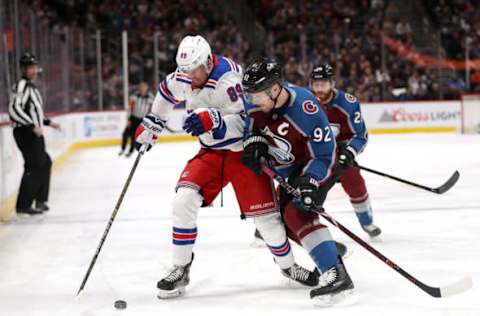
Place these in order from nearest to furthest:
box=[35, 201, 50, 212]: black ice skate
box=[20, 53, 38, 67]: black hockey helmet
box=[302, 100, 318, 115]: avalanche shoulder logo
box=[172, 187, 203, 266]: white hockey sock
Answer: box=[302, 100, 318, 115]: avalanche shoulder logo
box=[172, 187, 203, 266]: white hockey sock
box=[20, 53, 38, 67]: black hockey helmet
box=[35, 201, 50, 212]: black ice skate

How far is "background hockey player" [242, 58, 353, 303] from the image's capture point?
9.47ft

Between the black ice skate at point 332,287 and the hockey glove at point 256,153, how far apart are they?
1.64ft

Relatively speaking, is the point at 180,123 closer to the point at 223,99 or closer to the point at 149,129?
the point at 149,129

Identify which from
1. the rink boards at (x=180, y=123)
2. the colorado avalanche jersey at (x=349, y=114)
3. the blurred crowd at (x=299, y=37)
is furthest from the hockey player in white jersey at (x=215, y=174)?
the blurred crowd at (x=299, y=37)

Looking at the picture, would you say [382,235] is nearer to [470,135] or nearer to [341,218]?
[341,218]

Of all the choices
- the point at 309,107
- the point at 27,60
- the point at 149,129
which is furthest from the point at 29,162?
the point at 309,107

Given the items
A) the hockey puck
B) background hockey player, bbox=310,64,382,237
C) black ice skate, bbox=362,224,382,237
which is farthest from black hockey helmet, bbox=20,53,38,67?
the hockey puck

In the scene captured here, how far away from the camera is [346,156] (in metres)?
3.87

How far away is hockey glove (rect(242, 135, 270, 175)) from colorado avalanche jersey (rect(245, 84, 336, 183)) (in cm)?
5

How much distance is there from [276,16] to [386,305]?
14494mm

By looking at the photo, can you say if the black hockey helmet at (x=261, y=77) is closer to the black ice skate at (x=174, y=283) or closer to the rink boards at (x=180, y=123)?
the black ice skate at (x=174, y=283)

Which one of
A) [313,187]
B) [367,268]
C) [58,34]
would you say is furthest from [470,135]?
[313,187]

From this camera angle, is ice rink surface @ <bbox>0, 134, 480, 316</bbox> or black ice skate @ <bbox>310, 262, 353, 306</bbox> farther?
ice rink surface @ <bbox>0, 134, 480, 316</bbox>

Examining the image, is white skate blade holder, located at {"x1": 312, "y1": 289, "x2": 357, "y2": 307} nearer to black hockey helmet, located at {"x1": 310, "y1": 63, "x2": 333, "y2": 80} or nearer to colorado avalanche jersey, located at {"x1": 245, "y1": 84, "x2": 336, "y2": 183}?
colorado avalanche jersey, located at {"x1": 245, "y1": 84, "x2": 336, "y2": 183}
